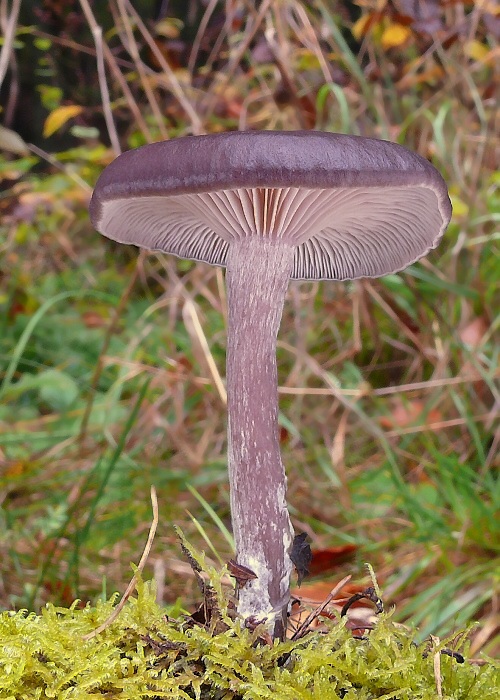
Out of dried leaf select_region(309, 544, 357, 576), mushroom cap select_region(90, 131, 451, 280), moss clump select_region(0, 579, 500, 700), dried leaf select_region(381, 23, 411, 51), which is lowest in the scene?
dried leaf select_region(309, 544, 357, 576)

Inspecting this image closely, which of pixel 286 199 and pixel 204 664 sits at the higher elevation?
pixel 286 199

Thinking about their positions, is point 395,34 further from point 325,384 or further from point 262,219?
point 262,219

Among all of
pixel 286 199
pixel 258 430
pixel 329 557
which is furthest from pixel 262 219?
pixel 329 557

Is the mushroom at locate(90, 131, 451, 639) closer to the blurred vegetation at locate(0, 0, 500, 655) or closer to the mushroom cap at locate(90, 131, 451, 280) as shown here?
the mushroom cap at locate(90, 131, 451, 280)

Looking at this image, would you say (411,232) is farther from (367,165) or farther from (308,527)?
(308,527)

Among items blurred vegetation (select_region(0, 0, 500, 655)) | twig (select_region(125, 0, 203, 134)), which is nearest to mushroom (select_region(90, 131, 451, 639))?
blurred vegetation (select_region(0, 0, 500, 655))

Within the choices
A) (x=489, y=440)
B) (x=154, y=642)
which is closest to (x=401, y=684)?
(x=154, y=642)
